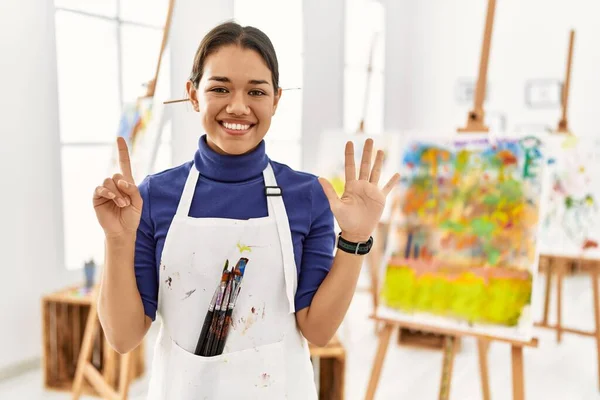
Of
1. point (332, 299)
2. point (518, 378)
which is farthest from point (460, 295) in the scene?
point (332, 299)

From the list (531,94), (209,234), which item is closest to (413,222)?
(209,234)

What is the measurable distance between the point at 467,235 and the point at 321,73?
2.88 m

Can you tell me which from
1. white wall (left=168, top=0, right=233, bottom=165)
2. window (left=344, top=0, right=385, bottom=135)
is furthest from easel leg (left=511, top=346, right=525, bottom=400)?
window (left=344, top=0, right=385, bottom=135)

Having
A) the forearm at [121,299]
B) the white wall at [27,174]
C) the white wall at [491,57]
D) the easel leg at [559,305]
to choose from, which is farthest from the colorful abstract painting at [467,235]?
the white wall at [491,57]

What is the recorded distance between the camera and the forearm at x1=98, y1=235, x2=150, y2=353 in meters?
1.00

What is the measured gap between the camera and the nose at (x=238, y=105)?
1.01 metres

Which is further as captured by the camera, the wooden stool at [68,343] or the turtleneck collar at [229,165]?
the wooden stool at [68,343]

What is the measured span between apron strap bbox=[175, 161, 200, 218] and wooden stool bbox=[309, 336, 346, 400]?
4.26ft

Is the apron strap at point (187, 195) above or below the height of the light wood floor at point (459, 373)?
above

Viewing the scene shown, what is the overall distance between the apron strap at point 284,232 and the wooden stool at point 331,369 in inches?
46.4

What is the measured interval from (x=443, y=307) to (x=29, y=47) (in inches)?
90.6

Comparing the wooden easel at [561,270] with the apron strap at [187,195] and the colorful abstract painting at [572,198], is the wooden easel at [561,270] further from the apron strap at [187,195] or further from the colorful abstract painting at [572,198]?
the apron strap at [187,195]

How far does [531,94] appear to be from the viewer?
5.80 m

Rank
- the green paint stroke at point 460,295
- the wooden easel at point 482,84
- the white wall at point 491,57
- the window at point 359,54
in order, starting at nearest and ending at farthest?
1. the green paint stroke at point 460,295
2. the wooden easel at point 482,84
3. the window at point 359,54
4. the white wall at point 491,57
